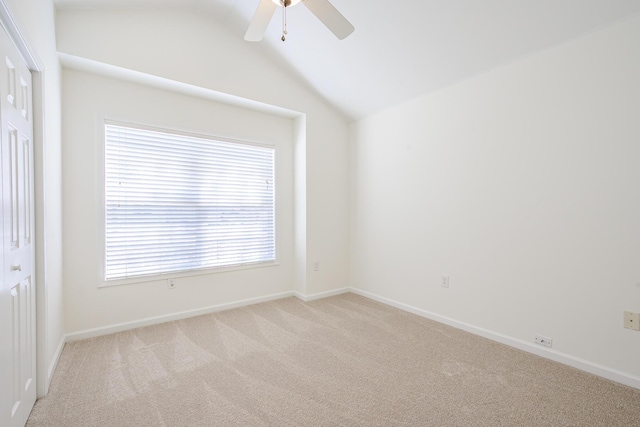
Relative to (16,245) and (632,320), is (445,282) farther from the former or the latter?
(16,245)

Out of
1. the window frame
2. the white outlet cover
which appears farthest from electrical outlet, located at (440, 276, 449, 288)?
the window frame

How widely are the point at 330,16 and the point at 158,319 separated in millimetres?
3186

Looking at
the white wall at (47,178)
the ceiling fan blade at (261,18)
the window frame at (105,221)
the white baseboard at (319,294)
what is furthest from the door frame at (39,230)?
→ the white baseboard at (319,294)

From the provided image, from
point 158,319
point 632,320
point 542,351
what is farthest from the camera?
point 158,319

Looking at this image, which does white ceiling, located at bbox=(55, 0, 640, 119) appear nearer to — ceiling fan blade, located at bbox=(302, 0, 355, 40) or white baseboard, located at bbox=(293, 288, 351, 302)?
ceiling fan blade, located at bbox=(302, 0, 355, 40)

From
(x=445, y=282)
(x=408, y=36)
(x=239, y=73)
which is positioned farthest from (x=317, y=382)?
(x=239, y=73)

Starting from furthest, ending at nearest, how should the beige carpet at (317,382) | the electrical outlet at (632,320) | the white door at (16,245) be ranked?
the electrical outlet at (632,320) → the beige carpet at (317,382) → the white door at (16,245)

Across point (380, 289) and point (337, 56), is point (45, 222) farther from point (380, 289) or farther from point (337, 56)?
point (380, 289)

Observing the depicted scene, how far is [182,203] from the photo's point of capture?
334 cm

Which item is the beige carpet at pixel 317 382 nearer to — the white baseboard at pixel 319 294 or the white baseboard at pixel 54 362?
the white baseboard at pixel 54 362

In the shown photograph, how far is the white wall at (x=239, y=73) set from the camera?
8.69 ft

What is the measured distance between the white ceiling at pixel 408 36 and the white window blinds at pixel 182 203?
48.5 inches

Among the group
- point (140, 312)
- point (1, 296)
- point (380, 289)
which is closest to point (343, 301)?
point (380, 289)

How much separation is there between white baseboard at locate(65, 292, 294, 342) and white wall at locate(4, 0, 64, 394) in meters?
0.20
